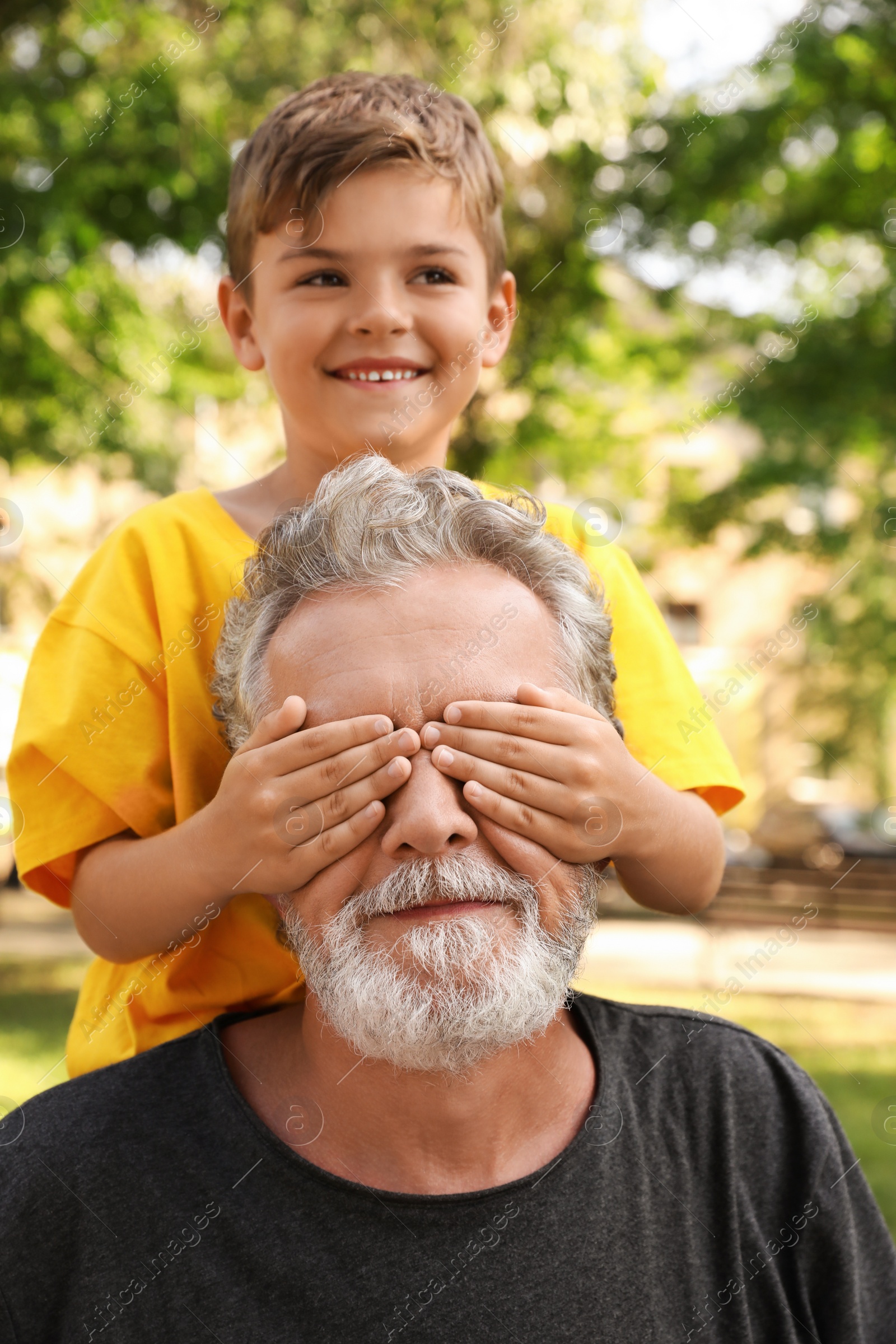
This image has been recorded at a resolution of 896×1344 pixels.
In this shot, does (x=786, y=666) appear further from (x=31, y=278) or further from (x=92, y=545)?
(x=31, y=278)

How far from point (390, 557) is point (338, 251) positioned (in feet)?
2.84

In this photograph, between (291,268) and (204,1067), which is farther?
Result: (291,268)

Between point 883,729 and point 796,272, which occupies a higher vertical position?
point 796,272

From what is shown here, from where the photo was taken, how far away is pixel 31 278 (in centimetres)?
780

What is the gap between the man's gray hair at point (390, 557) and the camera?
2275 millimetres

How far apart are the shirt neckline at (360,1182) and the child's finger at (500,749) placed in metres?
0.67

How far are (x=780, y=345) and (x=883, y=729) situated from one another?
2251 centimetres

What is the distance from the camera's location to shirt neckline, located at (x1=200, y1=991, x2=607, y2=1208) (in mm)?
2059

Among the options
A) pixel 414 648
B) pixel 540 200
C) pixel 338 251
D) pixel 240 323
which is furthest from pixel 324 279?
pixel 540 200

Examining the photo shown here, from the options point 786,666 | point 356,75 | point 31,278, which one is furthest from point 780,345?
point 786,666

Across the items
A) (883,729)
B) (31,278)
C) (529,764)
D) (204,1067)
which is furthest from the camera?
(883,729)

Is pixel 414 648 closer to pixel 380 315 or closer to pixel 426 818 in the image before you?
pixel 426 818

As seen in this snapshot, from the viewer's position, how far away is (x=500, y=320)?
3180 mm

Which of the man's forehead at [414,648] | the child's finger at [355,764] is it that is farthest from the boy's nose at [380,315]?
the child's finger at [355,764]
